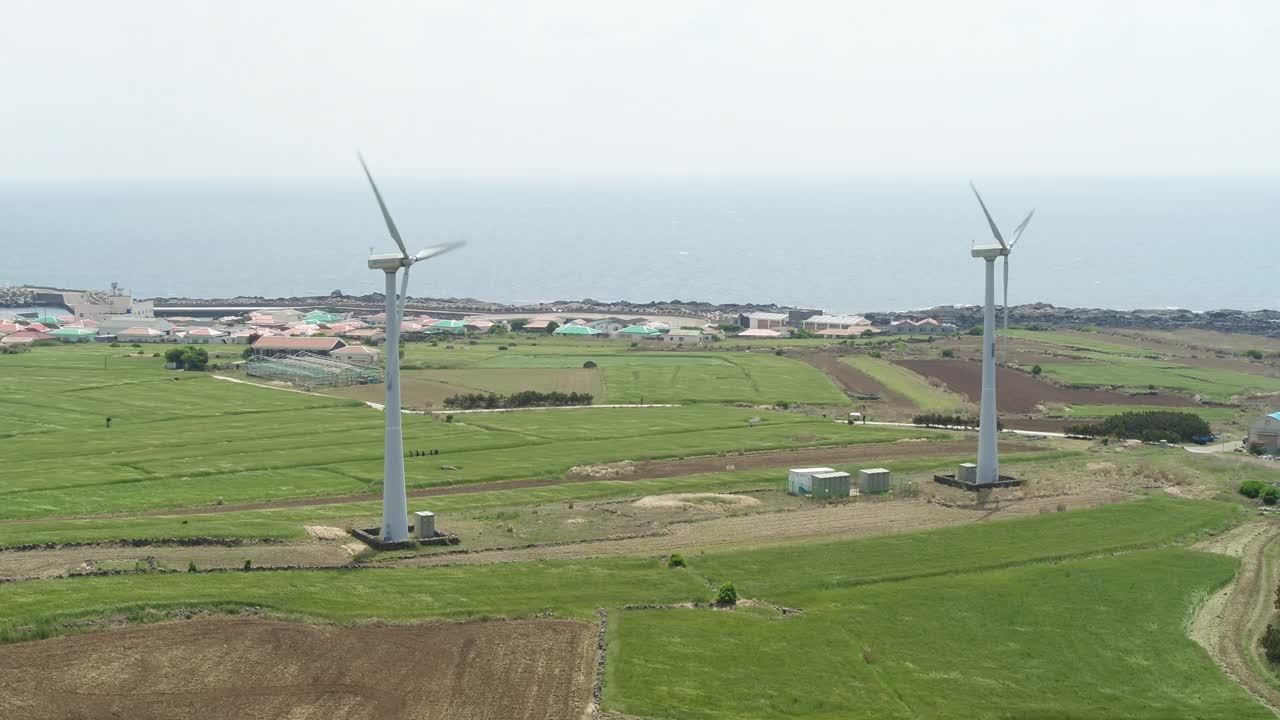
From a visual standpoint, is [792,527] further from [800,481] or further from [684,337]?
[684,337]

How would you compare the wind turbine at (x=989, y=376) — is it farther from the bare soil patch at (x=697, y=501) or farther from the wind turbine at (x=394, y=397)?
the wind turbine at (x=394, y=397)

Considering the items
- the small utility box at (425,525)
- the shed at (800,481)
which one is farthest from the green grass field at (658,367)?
the small utility box at (425,525)

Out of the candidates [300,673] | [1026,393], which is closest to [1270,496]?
[1026,393]

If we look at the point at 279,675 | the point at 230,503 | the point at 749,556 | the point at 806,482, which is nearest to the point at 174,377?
the point at 230,503

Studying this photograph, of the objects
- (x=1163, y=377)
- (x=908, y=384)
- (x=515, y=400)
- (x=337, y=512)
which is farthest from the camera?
(x=1163, y=377)

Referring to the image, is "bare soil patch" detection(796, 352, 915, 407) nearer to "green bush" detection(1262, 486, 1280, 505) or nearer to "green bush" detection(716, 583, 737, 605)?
"green bush" detection(1262, 486, 1280, 505)

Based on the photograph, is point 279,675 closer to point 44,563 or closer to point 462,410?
point 44,563
